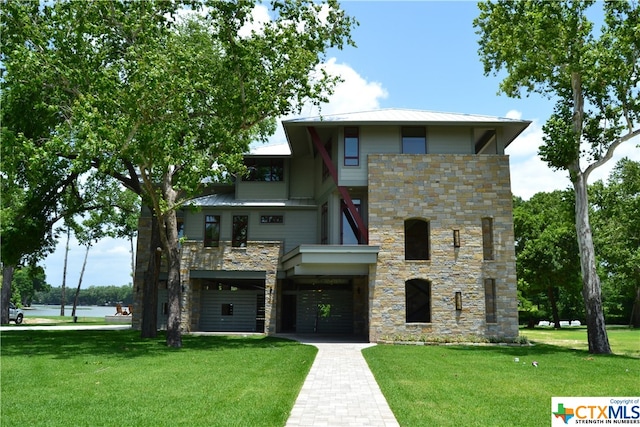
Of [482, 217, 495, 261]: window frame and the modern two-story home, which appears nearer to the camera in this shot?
the modern two-story home

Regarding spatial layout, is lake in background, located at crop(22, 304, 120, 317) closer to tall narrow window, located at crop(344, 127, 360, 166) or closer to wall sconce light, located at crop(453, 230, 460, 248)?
tall narrow window, located at crop(344, 127, 360, 166)

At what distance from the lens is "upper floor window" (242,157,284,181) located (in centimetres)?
2598

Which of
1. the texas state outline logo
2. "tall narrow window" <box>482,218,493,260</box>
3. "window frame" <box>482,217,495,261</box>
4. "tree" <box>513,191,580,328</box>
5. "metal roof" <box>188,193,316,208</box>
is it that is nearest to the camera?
the texas state outline logo

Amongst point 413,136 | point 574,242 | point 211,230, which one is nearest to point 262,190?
point 211,230

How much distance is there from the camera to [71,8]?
15.6 meters

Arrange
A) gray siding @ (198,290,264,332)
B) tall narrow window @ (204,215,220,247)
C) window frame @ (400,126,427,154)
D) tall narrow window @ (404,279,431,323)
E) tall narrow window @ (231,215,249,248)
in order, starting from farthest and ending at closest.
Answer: gray siding @ (198,290,264,332) → tall narrow window @ (204,215,220,247) → tall narrow window @ (231,215,249,248) → tall narrow window @ (404,279,431,323) → window frame @ (400,126,427,154)

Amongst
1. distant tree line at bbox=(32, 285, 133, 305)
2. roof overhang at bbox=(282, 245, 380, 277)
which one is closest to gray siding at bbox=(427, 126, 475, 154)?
roof overhang at bbox=(282, 245, 380, 277)

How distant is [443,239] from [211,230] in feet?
37.5

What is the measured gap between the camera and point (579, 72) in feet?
59.3

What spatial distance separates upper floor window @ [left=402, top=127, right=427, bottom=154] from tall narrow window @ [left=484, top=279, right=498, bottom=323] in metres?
6.15

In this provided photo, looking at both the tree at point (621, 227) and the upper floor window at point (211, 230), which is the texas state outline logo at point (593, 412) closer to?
the upper floor window at point (211, 230)

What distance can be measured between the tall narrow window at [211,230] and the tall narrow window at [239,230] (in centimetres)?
82

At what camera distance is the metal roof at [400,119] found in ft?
68.0

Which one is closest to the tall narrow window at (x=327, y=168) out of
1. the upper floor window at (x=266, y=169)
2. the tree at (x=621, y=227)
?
the upper floor window at (x=266, y=169)
